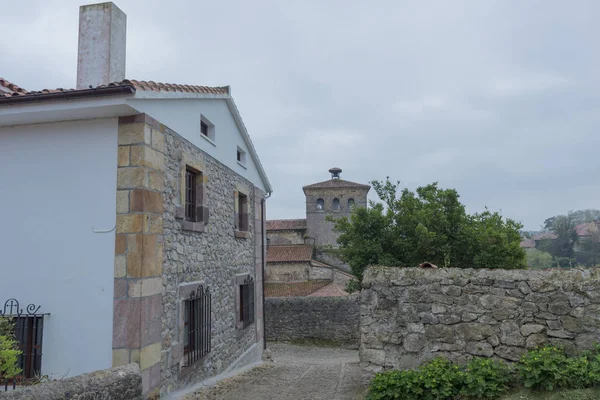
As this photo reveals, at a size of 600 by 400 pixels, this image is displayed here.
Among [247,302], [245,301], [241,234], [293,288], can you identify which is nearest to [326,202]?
[293,288]

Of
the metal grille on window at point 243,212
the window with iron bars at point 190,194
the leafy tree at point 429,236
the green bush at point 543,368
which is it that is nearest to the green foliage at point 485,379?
the green bush at point 543,368

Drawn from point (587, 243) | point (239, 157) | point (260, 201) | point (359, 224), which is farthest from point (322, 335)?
point (587, 243)

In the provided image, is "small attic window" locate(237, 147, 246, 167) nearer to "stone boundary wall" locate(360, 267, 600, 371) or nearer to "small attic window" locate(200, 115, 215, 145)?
"small attic window" locate(200, 115, 215, 145)

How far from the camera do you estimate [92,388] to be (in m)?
3.86

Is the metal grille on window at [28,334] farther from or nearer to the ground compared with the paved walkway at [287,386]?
farther from the ground

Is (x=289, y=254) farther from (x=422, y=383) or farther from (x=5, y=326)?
(x=5, y=326)

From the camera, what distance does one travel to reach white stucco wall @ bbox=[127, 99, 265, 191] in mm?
6445

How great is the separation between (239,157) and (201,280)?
4.14 metres

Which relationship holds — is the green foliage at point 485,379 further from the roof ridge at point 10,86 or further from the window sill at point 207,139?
the roof ridge at point 10,86

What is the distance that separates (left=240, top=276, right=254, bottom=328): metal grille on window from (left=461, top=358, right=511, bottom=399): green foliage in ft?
20.1

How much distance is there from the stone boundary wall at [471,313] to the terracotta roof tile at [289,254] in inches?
826

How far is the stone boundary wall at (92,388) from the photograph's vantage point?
340 cm

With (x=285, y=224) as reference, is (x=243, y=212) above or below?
below

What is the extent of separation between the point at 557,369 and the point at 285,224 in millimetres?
31717
